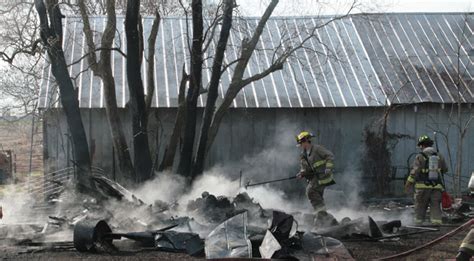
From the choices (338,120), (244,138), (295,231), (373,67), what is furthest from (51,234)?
(373,67)

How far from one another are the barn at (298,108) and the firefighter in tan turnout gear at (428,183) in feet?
17.5

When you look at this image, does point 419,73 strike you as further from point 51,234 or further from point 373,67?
point 51,234

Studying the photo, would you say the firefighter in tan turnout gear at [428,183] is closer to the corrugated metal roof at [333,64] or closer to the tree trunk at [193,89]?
the corrugated metal roof at [333,64]

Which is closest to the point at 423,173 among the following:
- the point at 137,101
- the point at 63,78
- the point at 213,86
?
the point at 213,86

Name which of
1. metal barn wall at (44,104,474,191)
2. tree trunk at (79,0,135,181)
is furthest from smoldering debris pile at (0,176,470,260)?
metal barn wall at (44,104,474,191)

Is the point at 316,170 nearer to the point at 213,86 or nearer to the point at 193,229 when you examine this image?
the point at 193,229

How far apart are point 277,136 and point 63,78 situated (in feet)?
20.1

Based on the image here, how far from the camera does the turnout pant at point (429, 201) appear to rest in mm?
10883

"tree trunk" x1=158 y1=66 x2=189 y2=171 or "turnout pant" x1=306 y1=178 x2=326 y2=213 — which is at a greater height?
"tree trunk" x1=158 y1=66 x2=189 y2=171

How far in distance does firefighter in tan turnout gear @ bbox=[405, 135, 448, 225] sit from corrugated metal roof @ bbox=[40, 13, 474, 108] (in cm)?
513

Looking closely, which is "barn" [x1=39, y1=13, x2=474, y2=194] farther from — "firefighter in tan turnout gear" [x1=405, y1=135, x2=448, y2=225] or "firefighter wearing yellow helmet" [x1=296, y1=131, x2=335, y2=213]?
"firefighter in tan turnout gear" [x1=405, y1=135, x2=448, y2=225]

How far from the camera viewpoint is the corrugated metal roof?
16.3m

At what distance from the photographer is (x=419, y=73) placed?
17656 millimetres

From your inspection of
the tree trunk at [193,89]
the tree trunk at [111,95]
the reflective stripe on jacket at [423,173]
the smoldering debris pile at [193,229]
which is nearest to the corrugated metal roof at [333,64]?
the tree trunk at [111,95]
